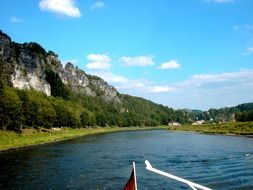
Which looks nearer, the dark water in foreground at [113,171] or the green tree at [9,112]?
the dark water in foreground at [113,171]

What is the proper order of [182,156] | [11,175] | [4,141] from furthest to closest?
[4,141] < [182,156] < [11,175]

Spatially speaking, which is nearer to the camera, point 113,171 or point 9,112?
point 113,171

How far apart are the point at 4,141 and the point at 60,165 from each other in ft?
143

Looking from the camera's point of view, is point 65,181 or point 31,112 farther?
point 31,112

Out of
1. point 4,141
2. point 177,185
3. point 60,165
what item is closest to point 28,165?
point 60,165

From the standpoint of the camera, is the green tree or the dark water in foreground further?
the green tree

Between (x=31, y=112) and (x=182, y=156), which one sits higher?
(x=31, y=112)

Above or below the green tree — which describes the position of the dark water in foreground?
below

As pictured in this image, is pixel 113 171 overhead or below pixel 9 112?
below

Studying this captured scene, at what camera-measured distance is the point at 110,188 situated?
39.9 m

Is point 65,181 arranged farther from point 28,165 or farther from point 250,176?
point 250,176

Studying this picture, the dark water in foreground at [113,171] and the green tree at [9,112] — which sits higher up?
the green tree at [9,112]

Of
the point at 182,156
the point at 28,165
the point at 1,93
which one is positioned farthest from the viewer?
the point at 1,93

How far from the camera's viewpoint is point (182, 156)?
69125mm
